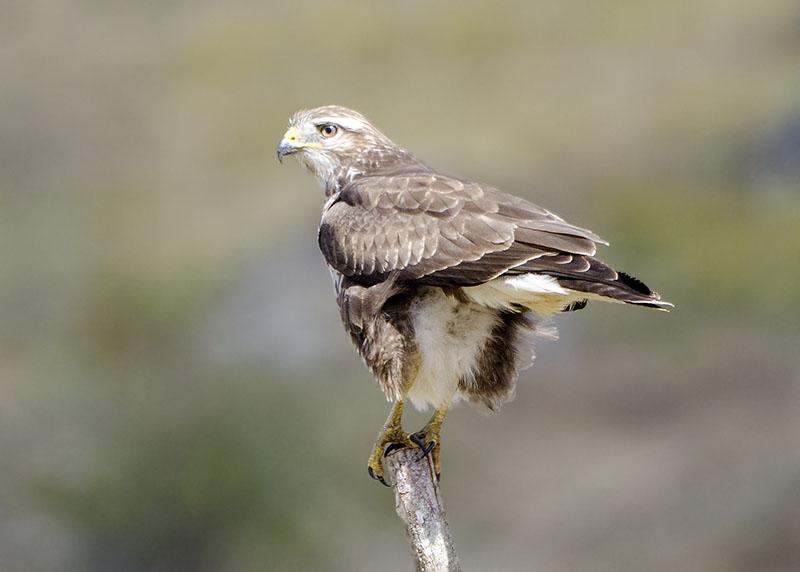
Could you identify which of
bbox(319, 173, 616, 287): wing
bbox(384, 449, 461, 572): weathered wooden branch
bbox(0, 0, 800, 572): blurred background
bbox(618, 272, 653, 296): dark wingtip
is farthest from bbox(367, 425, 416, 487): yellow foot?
bbox(0, 0, 800, 572): blurred background

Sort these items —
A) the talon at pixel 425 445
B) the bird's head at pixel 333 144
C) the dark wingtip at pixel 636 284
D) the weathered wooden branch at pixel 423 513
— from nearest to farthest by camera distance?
1. the dark wingtip at pixel 636 284
2. the weathered wooden branch at pixel 423 513
3. the talon at pixel 425 445
4. the bird's head at pixel 333 144

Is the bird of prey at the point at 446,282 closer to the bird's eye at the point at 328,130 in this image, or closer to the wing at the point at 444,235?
the wing at the point at 444,235

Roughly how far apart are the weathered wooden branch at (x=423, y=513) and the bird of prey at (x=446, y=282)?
31 centimetres

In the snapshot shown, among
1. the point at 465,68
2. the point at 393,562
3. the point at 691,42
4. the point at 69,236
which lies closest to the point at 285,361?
the point at 393,562

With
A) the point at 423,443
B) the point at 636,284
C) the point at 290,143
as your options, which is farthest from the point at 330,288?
the point at 636,284

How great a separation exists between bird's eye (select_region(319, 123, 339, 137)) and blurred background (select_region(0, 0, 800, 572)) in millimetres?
7268

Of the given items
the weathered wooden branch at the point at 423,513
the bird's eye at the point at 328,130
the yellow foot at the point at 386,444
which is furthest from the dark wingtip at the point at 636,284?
the bird's eye at the point at 328,130

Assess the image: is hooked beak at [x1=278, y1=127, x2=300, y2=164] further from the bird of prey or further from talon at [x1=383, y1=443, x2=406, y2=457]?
talon at [x1=383, y1=443, x2=406, y2=457]

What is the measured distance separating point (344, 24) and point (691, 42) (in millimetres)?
8135

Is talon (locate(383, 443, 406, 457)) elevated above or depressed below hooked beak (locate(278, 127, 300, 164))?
below

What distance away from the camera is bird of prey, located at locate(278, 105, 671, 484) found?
5.71 meters

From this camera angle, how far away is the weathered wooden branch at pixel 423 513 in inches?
232

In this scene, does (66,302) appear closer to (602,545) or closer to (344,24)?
(344,24)

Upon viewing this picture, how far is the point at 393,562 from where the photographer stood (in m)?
14.0
